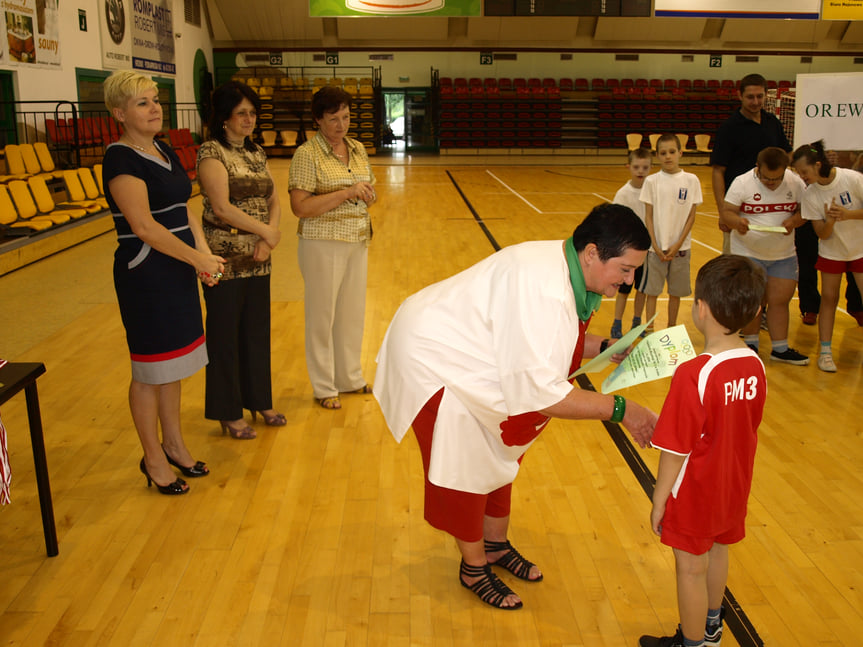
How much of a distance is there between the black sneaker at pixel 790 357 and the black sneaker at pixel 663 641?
9.21 feet

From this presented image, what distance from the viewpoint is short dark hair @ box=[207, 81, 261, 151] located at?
3.13 metres

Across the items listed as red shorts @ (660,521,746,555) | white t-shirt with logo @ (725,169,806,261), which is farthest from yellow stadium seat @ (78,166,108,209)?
red shorts @ (660,521,746,555)

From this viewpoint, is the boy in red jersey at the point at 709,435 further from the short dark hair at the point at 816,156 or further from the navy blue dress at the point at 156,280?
the short dark hair at the point at 816,156

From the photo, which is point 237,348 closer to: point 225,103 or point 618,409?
Answer: point 225,103

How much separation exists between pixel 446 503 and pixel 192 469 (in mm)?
1397

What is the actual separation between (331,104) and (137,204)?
3.95 ft

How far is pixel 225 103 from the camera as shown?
10.3ft

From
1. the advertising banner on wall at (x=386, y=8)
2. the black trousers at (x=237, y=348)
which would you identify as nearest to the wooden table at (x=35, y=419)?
the black trousers at (x=237, y=348)

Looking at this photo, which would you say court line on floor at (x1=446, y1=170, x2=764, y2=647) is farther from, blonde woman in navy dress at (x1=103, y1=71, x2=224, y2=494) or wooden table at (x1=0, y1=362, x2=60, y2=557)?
wooden table at (x1=0, y1=362, x2=60, y2=557)

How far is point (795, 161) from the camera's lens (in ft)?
13.8

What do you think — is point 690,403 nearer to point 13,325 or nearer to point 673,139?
point 673,139

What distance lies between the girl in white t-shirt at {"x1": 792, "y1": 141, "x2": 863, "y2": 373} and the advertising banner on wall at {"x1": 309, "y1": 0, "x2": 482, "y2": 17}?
547 inches

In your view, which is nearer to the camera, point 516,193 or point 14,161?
point 14,161

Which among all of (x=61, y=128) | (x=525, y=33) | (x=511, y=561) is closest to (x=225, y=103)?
(x=511, y=561)
